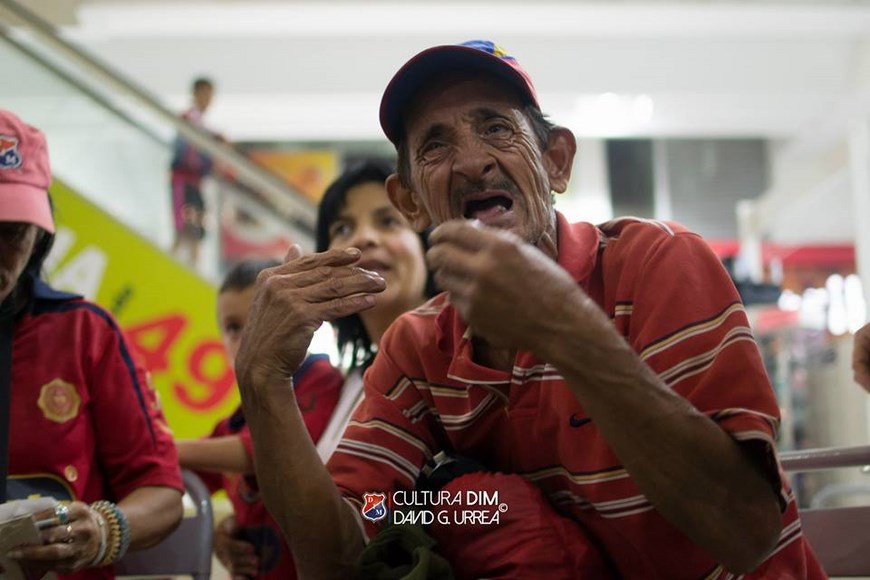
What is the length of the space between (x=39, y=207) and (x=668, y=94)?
8.31 metres

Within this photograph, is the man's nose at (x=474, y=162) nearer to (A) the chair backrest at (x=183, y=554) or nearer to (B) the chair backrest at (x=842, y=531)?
(B) the chair backrest at (x=842, y=531)

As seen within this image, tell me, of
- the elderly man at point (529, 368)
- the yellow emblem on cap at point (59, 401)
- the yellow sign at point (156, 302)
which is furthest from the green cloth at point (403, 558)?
the yellow sign at point (156, 302)

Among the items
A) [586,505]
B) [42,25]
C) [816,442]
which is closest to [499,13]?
[816,442]

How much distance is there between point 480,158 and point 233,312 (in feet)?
3.79

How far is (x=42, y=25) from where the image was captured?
13.3ft

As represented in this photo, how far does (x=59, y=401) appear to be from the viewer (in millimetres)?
1688

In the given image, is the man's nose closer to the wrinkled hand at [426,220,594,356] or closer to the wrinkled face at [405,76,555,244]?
the wrinkled face at [405,76,555,244]

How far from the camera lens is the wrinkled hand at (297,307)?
49.1 inches

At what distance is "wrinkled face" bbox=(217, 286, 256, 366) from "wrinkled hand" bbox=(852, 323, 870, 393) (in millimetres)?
1353

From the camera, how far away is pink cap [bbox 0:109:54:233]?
1.66m

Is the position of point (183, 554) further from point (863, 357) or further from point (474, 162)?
point (863, 357)

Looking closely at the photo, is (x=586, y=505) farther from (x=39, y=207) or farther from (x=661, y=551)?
(x=39, y=207)

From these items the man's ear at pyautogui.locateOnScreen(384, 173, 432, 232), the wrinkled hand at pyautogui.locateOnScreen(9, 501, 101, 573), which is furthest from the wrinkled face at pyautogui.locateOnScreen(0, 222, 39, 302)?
the man's ear at pyautogui.locateOnScreen(384, 173, 432, 232)

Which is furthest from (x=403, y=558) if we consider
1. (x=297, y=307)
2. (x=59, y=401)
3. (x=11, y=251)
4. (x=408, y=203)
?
(x=11, y=251)
